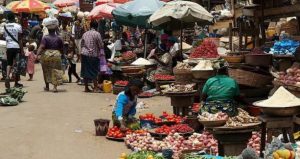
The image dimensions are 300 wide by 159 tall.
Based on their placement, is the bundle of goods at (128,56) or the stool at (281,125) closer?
the stool at (281,125)

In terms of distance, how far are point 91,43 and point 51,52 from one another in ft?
3.48

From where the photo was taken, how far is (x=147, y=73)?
15359 millimetres

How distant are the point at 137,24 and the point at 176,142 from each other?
8990mm

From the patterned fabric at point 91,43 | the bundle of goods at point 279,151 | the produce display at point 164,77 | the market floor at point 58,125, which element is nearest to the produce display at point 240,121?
the bundle of goods at point 279,151

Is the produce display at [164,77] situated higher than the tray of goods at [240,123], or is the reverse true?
the tray of goods at [240,123]

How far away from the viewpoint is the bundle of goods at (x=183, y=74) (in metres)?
12.4

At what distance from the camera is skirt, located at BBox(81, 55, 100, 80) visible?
49.1ft

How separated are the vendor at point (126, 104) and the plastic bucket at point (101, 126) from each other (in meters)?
0.17

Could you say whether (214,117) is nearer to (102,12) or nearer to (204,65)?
(204,65)

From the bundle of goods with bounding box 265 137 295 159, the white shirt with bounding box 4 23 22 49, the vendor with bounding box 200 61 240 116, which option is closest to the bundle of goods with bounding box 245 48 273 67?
the vendor with bounding box 200 61 240 116

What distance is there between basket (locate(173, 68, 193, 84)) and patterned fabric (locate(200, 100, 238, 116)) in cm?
379

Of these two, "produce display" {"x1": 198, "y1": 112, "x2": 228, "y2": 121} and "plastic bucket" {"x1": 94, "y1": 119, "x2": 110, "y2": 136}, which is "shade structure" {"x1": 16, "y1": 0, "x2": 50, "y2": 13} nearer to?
"plastic bucket" {"x1": 94, "y1": 119, "x2": 110, "y2": 136}

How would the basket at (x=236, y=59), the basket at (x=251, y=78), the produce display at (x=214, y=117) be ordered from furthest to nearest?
the basket at (x=236, y=59), the basket at (x=251, y=78), the produce display at (x=214, y=117)

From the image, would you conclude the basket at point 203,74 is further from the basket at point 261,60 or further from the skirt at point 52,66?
the skirt at point 52,66
